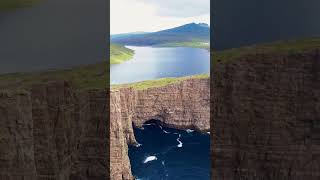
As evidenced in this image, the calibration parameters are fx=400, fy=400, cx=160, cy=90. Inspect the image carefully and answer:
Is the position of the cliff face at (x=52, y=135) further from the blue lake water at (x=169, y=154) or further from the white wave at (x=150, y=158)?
the white wave at (x=150, y=158)

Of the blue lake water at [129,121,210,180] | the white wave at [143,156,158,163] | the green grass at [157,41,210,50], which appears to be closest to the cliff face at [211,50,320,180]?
the blue lake water at [129,121,210,180]

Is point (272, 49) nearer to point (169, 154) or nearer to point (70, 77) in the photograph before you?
point (70, 77)

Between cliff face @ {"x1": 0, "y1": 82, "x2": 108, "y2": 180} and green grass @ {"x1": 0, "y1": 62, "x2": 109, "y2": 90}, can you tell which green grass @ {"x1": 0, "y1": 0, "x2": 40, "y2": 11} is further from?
cliff face @ {"x1": 0, "y1": 82, "x2": 108, "y2": 180}

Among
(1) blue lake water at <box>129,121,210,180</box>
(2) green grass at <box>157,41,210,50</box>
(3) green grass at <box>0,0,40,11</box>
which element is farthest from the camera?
(2) green grass at <box>157,41,210,50</box>

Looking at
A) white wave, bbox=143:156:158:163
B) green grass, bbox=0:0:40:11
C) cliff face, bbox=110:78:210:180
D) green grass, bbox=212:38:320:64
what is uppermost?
green grass, bbox=0:0:40:11

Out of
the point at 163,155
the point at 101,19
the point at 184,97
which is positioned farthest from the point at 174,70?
the point at 101,19
